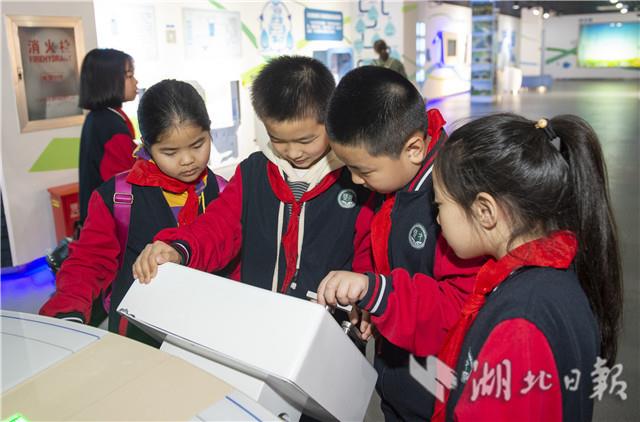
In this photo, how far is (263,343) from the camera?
0.86m

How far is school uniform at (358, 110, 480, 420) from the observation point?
105cm

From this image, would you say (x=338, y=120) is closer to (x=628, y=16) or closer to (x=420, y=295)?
(x=420, y=295)

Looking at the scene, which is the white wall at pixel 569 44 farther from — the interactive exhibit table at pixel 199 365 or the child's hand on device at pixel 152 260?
the interactive exhibit table at pixel 199 365

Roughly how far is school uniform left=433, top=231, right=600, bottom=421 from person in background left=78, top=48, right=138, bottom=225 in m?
2.32

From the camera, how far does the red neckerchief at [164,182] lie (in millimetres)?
1519

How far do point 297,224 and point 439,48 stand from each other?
13493mm

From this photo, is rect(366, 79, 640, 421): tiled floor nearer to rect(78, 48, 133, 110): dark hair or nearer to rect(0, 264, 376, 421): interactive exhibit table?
rect(0, 264, 376, 421): interactive exhibit table

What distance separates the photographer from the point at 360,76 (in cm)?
117

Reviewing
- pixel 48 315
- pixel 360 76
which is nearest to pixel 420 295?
pixel 360 76

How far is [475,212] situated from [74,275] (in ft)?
3.29

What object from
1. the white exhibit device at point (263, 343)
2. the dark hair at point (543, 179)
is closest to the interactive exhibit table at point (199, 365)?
the white exhibit device at point (263, 343)

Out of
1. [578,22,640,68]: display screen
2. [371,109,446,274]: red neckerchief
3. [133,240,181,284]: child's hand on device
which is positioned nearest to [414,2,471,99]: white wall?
[578,22,640,68]: display screen

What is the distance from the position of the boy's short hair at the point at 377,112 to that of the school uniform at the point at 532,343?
13.6 inches

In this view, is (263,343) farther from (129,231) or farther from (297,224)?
(129,231)
